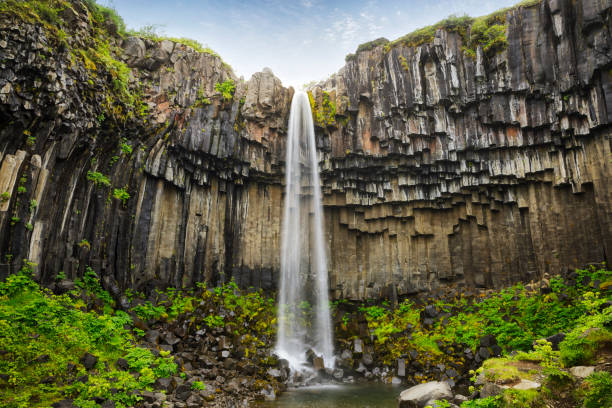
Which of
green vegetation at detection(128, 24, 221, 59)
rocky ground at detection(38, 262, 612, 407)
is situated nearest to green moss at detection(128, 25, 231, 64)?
green vegetation at detection(128, 24, 221, 59)

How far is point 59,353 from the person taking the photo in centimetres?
838

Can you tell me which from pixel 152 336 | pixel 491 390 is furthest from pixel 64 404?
pixel 491 390

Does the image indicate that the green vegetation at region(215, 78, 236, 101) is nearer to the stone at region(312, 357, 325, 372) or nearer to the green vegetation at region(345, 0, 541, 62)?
the green vegetation at region(345, 0, 541, 62)

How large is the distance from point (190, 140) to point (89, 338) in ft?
35.1

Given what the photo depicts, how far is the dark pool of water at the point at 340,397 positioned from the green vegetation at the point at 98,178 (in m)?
10.3

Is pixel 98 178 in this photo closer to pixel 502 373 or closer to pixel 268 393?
pixel 268 393

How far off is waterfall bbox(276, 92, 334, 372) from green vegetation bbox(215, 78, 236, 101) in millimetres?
3602

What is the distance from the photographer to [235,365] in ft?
44.4

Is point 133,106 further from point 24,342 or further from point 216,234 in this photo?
point 24,342

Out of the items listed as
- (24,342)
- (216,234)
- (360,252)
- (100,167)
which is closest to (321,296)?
(360,252)

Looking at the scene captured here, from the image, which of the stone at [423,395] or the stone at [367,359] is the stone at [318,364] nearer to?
the stone at [367,359]

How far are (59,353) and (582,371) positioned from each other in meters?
10.9

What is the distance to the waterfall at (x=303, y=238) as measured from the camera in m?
19.8

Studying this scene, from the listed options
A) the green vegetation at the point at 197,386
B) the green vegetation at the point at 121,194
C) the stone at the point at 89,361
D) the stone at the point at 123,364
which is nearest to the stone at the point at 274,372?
the green vegetation at the point at 197,386
